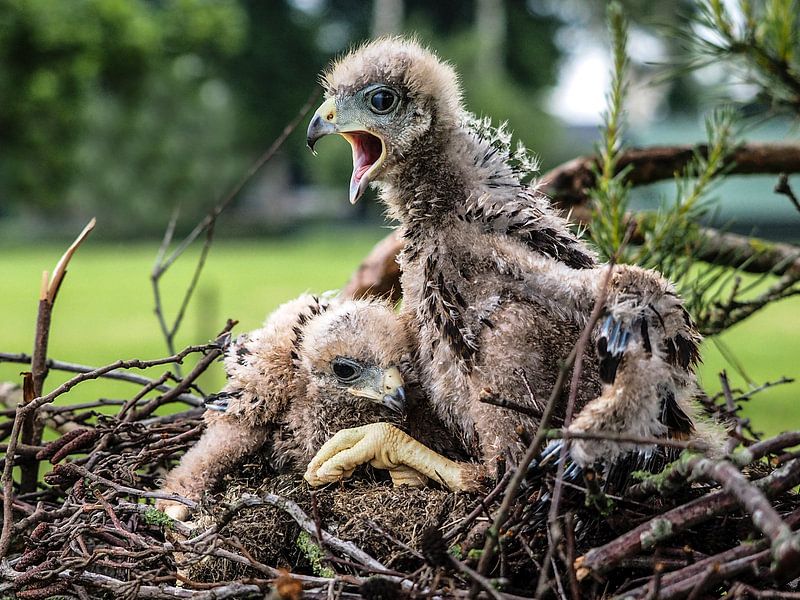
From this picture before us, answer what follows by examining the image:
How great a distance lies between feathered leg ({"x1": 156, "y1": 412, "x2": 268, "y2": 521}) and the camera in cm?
169

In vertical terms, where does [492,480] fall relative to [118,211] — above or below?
below

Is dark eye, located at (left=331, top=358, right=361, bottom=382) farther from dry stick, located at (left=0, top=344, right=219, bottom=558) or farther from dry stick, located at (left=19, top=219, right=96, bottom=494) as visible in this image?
dry stick, located at (left=19, top=219, right=96, bottom=494)

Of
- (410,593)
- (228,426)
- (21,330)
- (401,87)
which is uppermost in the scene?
(21,330)

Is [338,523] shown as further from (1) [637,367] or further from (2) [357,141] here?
(2) [357,141]

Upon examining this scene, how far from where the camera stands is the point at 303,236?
98.6 ft

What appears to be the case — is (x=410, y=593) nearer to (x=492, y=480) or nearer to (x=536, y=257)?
(x=492, y=480)

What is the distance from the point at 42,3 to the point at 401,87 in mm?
12940

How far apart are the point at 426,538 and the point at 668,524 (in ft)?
0.99

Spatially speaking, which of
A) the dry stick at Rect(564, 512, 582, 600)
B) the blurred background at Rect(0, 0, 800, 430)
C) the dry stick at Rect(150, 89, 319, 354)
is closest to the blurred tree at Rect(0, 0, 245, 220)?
the blurred background at Rect(0, 0, 800, 430)

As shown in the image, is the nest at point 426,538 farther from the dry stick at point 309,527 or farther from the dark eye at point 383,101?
the dark eye at point 383,101

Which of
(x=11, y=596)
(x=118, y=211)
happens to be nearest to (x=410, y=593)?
(x=11, y=596)

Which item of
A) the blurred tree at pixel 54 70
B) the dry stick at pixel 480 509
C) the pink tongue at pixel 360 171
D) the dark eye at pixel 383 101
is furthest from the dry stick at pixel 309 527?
the blurred tree at pixel 54 70

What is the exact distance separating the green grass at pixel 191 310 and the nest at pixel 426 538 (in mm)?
1422

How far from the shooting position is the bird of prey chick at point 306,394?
1.62 m
